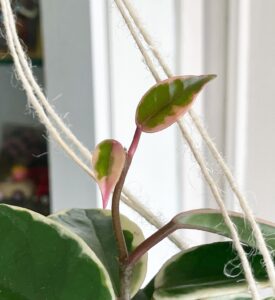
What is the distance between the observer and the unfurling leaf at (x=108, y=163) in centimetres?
Result: 27

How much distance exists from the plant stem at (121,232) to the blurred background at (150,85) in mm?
221

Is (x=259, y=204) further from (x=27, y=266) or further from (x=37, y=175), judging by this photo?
(x=27, y=266)

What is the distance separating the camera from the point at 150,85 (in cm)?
60

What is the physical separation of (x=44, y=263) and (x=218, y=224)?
3.5 inches

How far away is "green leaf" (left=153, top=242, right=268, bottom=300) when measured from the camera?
294 millimetres

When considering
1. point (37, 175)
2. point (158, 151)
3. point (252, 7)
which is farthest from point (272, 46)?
point (37, 175)


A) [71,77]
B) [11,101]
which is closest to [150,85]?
[71,77]

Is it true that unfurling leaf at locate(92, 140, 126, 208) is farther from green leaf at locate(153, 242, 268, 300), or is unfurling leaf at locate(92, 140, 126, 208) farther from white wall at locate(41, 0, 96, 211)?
white wall at locate(41, 0, 96, 211)

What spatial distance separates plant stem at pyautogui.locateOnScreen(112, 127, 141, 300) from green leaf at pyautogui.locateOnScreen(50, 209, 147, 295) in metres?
0.02

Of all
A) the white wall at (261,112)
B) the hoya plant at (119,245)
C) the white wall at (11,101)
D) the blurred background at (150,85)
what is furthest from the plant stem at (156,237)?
the white wall at (11,101)

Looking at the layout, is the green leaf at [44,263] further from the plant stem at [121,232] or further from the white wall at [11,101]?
the white wall at [11,101]

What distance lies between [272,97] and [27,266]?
0.44 meters

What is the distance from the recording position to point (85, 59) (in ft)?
1.74

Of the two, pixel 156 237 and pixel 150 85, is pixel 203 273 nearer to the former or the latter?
pixel 156 237
